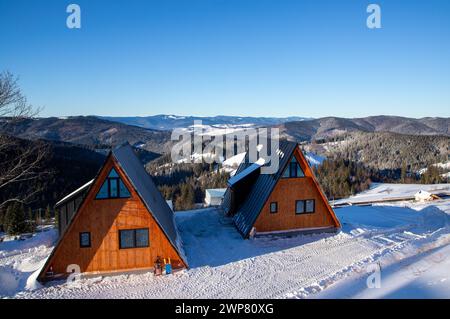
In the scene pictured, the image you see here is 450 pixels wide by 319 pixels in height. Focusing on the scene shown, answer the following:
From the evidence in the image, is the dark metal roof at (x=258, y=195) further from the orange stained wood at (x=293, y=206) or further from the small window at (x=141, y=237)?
the small window at (x=141, y=237)

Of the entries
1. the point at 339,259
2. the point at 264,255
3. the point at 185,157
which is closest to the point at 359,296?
the point at 339,259

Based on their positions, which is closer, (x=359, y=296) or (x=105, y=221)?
(x=359, y=296)

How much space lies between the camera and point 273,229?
18531 millimetres

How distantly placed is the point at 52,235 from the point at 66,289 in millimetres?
8515

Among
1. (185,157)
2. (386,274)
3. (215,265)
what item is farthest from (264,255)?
(185,157)

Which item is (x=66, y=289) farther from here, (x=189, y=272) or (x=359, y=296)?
(x=359, y=296)

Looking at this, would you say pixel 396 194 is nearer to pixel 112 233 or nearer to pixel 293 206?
pixel 293 206

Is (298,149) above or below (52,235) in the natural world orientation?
above

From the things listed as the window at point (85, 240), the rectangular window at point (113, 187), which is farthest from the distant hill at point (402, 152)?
the window at point (85, 240)

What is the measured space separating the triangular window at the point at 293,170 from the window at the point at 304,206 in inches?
64.0

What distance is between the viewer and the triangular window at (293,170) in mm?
18487

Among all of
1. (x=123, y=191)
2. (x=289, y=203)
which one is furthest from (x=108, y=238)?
(x=289, y=203)
